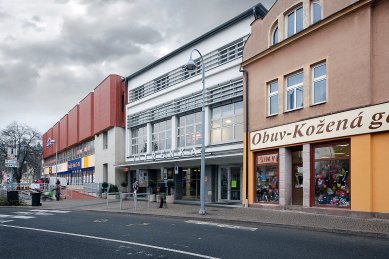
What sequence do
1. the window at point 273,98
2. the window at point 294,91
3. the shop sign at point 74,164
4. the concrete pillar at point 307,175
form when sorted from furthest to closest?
1. the shop sign at point 74,164
2. the window at point 273,98
3. the window at point 294,91
4. the concrete pillar at point 307,175

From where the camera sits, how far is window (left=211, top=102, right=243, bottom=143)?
74.4 ft

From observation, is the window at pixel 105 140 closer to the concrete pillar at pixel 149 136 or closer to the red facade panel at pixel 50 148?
the concrete pillar at pixel 149 136

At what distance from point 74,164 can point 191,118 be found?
30617 millimetres

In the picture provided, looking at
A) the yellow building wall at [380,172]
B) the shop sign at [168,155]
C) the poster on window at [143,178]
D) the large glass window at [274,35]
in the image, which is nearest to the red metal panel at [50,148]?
the poster on window at [143,178]

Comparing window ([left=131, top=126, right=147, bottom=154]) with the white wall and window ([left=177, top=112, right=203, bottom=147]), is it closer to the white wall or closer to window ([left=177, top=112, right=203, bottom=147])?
the white wall

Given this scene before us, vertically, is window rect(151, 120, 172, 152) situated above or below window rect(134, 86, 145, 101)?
below

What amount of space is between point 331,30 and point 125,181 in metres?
25.9

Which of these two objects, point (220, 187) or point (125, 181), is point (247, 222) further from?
point (125, 181)

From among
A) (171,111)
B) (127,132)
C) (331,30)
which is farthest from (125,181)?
(331,30)

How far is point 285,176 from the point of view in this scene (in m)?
17.4

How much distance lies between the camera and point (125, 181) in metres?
36.6

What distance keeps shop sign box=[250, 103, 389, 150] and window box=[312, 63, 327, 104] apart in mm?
977

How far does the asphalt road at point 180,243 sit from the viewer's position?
329 inches

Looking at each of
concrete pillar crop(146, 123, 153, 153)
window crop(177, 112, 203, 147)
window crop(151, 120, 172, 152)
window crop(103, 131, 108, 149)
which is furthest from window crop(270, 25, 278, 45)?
window crop(103, 131, 108, 149)
